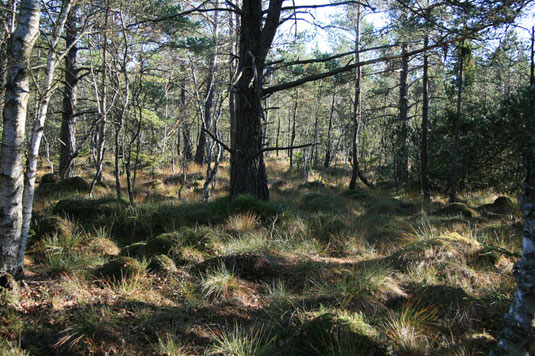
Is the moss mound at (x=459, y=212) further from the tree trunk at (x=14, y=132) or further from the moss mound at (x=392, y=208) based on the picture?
the tree trunk at (x=14, y=132)

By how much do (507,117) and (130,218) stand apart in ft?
36.9

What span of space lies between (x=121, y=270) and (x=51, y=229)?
166 centimetres

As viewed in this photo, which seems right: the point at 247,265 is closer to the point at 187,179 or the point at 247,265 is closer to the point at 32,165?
the point at 32,165

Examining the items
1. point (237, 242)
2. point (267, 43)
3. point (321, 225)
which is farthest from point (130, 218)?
point (267, 43)

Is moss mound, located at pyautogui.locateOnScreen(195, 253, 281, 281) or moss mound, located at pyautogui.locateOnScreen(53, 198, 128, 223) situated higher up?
moss mound, located at pyautogui.locateOnScreen(53, 198, 128, 223)

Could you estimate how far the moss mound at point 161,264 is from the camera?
11.8ft

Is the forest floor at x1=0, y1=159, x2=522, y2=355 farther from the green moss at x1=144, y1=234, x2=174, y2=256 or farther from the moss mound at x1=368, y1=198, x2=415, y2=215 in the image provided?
the moss mound at x1=368, y1=198, x2=415, y2=215

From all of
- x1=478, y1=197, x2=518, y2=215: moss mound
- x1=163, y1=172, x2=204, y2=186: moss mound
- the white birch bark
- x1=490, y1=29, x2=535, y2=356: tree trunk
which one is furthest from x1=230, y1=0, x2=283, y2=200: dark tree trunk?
x1=163, y1=172, x2=204, y2=186: moss mound

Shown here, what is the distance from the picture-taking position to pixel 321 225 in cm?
527

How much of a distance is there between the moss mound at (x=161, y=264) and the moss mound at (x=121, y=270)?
200 mm

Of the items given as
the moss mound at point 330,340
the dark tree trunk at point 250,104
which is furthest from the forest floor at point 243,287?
the dark tree trunk at point 250,104

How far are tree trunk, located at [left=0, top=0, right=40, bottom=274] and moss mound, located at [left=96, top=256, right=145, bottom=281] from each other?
86 centimetres

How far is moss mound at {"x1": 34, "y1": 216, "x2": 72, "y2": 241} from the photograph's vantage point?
13.7ft

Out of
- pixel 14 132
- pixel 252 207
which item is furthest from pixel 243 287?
pixel 14 132
